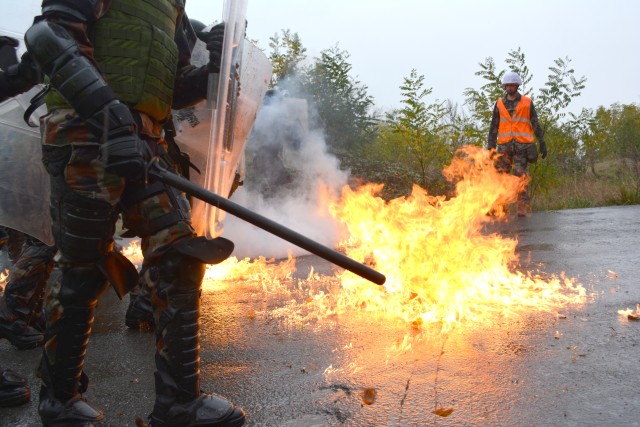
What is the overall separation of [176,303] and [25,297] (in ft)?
5.61

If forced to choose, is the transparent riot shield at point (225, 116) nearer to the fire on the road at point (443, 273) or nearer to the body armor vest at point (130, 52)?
the body armor vest at point (130, 52)

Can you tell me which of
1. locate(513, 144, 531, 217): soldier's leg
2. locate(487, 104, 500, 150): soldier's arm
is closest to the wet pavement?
locate(513, 144, 531, 217): soldier's leg

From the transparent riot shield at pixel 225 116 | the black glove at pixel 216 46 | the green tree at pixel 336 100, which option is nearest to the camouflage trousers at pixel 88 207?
the transparent riot shield at pixel 225 116

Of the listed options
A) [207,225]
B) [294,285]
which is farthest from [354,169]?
[207,225]

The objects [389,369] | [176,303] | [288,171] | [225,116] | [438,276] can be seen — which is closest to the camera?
[176,303]

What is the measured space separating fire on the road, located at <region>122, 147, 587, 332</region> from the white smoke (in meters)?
3.75

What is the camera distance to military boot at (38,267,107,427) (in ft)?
7.07

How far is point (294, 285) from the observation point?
14.7 feet

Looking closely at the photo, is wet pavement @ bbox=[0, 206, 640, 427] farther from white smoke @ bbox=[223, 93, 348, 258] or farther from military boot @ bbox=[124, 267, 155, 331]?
white smoke @ bbox=[223, 93, 348, 258]

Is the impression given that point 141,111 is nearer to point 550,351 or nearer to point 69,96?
point 69,96

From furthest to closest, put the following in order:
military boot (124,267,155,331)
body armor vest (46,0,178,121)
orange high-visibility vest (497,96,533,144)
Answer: orange high-visibility vest (497,96,533,144) → military boot (124,267,155,331) → body armor vest (46,0,178,121)

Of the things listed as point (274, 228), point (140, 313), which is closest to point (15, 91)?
point (274, 228)

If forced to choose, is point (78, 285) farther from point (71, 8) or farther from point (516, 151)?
point (516, 151)

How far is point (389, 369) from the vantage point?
101 inches
